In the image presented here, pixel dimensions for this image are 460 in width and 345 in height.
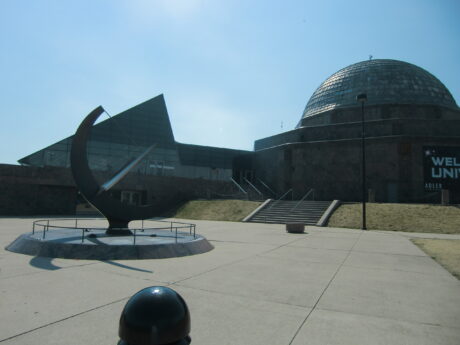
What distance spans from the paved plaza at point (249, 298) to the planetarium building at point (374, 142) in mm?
13053

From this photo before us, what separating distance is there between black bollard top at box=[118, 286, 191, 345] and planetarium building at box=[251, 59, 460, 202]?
55.2 feet

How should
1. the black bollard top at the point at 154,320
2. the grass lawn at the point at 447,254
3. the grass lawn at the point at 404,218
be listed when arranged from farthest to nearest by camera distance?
1. the grass lawn at the point at 404,218
2. the grass lawn at the point at 447,254
3. the black bollard top at the point at 154,320

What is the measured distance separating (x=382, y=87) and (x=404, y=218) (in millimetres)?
14946

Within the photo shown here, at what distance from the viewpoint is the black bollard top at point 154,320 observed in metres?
1.63

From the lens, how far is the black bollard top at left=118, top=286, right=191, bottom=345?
163cm

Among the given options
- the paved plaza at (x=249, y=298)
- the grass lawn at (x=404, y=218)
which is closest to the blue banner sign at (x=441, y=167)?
the grass lawn at (x=404, y=218)

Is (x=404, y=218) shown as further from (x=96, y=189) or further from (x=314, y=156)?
(x=96, y=189)

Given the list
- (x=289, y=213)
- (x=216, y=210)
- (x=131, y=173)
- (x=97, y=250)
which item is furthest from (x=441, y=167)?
(x=97, y=250)

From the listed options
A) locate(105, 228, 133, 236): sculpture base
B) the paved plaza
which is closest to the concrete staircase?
locate(105, 228, 133, 236): sculpture base

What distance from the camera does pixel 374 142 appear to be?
22.0m

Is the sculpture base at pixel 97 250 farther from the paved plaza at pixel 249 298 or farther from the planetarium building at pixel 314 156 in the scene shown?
the planetarium building at pixel 314 156

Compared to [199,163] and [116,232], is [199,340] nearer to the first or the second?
[116,232]

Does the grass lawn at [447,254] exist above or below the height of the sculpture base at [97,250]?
below

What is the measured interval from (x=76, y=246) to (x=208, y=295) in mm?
3551
